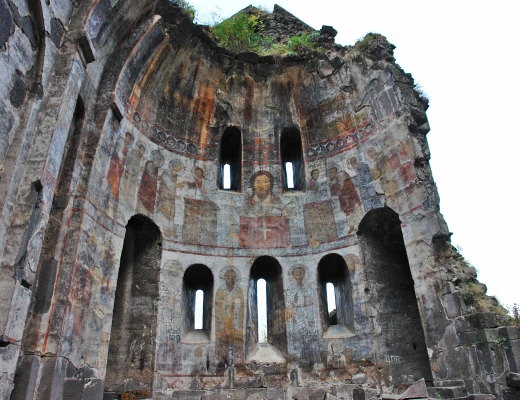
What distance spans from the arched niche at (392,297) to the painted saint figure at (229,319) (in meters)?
3.21

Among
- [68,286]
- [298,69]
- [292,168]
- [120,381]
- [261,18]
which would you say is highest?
[261,18]

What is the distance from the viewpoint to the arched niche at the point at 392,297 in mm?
10148

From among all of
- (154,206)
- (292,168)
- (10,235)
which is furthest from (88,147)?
(292,168)

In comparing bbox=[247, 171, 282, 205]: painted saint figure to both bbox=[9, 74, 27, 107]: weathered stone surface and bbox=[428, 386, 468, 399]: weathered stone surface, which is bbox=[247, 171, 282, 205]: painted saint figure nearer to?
bbox=[428, 386, 468, 399]: weathered stone surface

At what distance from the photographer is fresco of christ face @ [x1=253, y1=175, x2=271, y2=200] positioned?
12.9 metres

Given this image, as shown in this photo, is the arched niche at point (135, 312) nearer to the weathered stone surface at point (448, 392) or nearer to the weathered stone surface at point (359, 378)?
the weathered stone surface at point (359, 378)

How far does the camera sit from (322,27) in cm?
1452

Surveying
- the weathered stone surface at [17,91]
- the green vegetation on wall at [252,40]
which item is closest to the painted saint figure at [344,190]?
the green vegetation on wall at [252,40]

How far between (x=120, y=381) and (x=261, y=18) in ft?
41.0

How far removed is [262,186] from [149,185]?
341cm

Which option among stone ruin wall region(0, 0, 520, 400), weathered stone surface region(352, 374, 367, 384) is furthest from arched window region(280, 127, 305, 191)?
weathered stone surface region(352, 374, 367, 384)

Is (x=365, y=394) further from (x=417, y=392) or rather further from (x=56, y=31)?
(x=56, y=31)

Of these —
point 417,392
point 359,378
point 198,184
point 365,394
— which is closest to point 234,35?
point 198,184

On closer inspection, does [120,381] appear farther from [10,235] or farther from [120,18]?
[120,18]
